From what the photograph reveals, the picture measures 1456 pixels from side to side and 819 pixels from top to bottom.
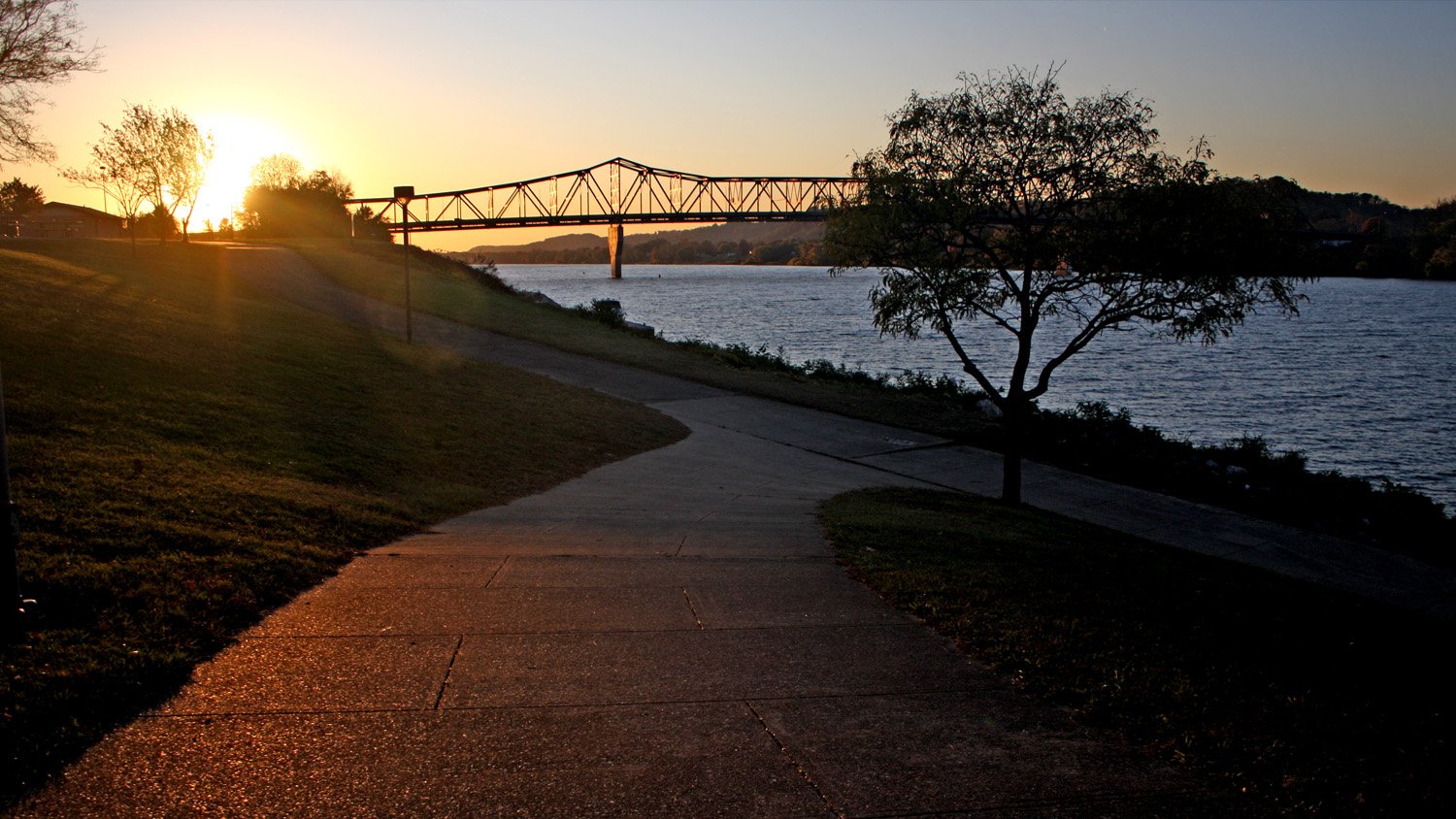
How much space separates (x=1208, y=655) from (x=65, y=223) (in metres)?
75.7

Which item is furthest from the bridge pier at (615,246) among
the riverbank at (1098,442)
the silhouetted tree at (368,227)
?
the riverbank at (1098,442)

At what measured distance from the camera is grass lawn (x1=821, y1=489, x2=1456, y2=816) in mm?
4613

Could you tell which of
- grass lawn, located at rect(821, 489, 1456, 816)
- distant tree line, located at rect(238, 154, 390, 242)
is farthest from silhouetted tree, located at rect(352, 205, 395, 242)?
grass lawn, located at rect(821, 489, 1456, 816)

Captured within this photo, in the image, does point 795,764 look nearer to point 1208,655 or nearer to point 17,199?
point 1208,655

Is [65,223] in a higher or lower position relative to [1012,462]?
higher

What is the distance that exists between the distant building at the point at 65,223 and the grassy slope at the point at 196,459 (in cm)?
3901

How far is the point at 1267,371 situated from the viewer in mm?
45875

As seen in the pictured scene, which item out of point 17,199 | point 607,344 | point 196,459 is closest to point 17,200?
point 17,199

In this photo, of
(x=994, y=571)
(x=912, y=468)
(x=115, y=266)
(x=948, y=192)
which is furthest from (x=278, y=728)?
(x=115, y=266)

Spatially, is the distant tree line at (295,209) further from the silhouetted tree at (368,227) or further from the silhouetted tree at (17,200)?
the silhouetted tree at (17,200)

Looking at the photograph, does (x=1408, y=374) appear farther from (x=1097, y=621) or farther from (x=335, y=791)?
(x=335, y=791)

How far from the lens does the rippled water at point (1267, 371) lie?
28547 mm

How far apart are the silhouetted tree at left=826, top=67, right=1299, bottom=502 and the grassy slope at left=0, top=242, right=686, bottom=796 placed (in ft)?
16.8

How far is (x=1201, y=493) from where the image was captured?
1772 centimetres
